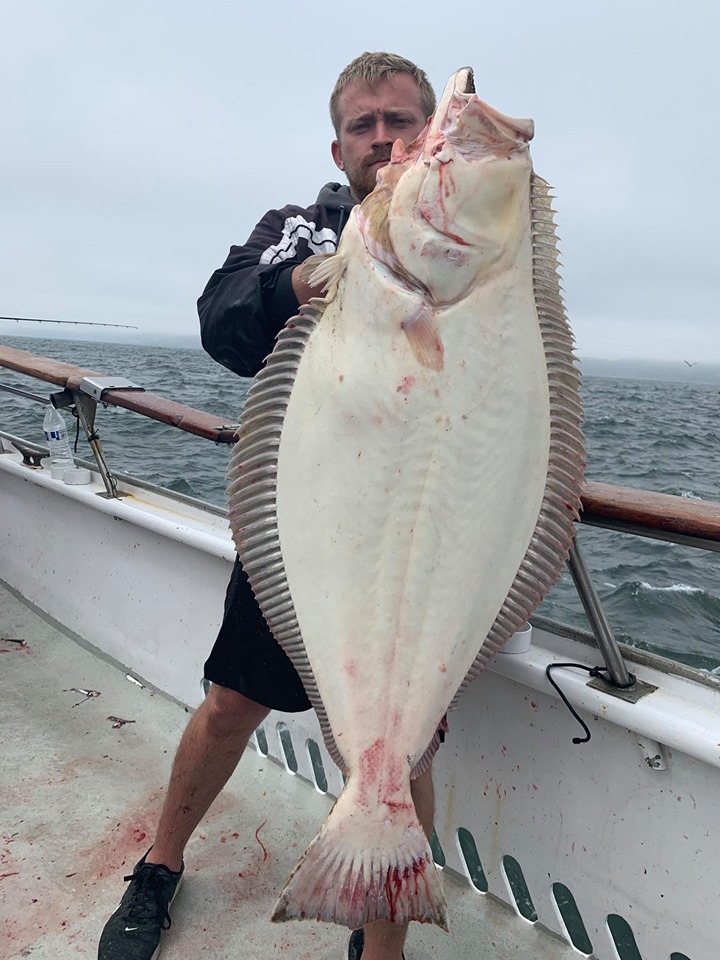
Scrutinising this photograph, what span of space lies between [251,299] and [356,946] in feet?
5.22

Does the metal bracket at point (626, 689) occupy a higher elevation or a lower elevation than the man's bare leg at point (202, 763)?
higher

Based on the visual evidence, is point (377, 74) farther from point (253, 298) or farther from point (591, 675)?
point (591, 675)

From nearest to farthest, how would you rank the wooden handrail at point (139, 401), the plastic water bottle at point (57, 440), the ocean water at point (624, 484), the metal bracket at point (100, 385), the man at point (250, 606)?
the man at point (250, 606) < the wooden handrail at point (139, 401) < the metal bracket at point (100, 385) < the plastic water bottle at point (57, 440) < the ocean water at point (624, 484)

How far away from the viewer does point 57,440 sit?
3209 millimetres

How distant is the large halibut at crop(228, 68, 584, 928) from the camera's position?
1.21 m

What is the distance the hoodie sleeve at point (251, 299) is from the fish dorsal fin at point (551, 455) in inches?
21.5

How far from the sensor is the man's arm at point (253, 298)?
1.59 metres

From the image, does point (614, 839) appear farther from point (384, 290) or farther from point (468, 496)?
point (384, 290)

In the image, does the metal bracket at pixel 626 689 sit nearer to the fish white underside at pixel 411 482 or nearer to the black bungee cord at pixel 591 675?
the black bungee cord at pixel 591 675

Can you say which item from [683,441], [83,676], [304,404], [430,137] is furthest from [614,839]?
[683,441]

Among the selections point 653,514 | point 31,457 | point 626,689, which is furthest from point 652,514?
point 31,457

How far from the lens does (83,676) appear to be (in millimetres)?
3104

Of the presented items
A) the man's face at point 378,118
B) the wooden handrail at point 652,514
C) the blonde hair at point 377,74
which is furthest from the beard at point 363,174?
the wooden handrail at point 652,514

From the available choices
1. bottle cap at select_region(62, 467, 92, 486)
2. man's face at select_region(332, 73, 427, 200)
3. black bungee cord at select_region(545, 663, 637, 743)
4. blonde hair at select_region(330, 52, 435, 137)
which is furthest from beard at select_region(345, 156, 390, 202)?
bottle cap at select_region(62, 467, 92, 486)
